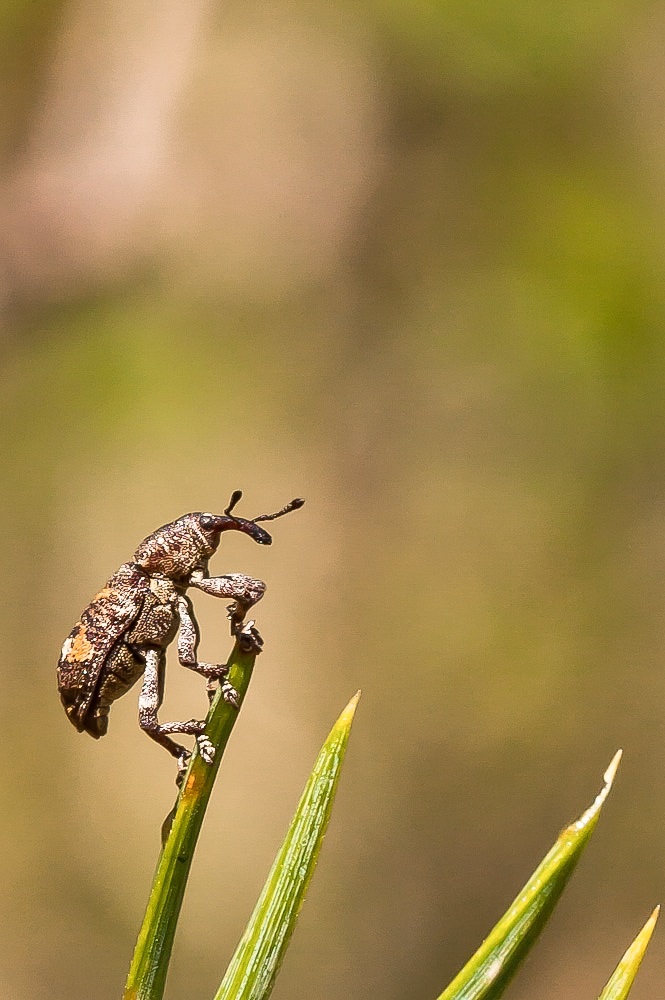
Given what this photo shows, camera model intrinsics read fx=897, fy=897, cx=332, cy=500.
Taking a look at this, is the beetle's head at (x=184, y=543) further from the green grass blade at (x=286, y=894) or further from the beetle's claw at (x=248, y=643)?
the green grass blade at (x=286, y=894)

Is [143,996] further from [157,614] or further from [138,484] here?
[138,484]

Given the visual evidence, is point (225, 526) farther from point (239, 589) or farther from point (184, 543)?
point (239, 589)

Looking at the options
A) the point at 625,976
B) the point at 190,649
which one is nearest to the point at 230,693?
the point at 625,976

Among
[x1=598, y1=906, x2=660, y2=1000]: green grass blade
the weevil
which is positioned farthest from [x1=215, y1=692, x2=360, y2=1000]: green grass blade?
the weevil

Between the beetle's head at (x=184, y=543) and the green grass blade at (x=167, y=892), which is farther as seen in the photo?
the beetle's head at (x=184, y=543)

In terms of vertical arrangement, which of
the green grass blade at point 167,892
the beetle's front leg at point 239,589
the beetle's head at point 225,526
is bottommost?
the green grass blade at point 167,892

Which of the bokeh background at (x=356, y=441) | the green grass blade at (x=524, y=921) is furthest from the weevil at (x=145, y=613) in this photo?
the bokeh background at (x=356, y=441)

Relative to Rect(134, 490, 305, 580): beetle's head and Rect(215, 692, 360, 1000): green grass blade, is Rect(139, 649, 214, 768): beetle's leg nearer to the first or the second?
Rect(134, 490, 305, 580): beetle's head
